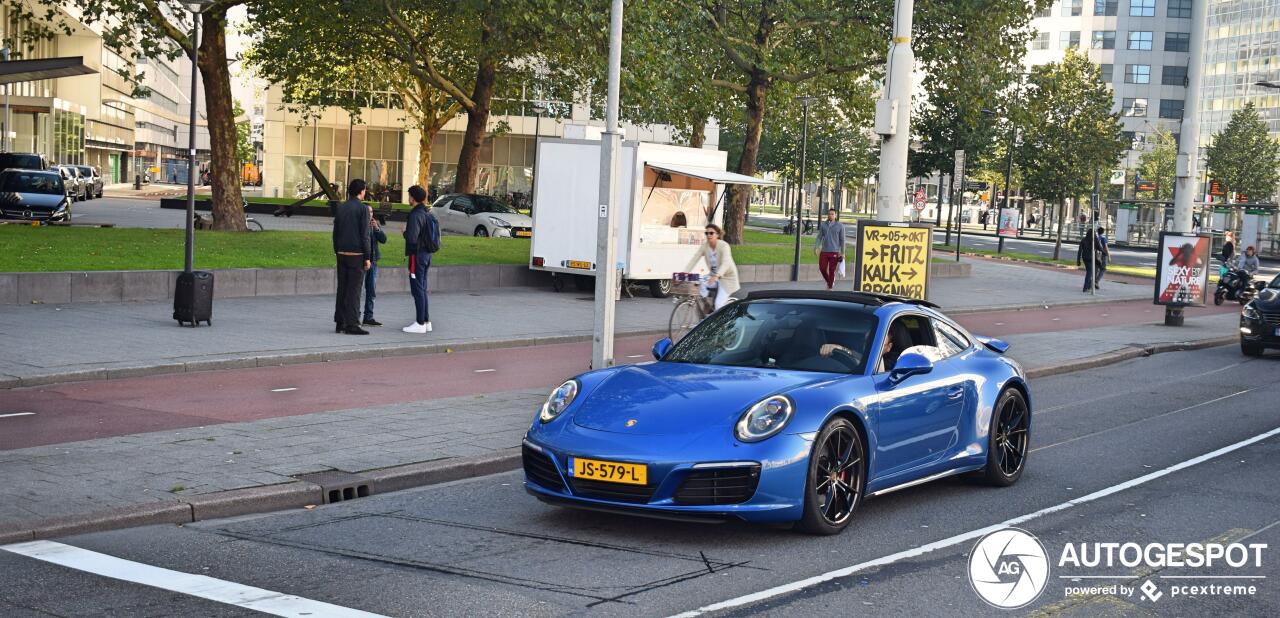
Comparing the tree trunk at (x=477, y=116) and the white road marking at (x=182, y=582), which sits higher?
the tree trunk at (x=477, y=116)

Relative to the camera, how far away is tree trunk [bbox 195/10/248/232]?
28.3m

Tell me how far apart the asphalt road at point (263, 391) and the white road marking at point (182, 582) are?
2.97 m

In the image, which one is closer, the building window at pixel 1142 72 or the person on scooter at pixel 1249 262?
the person on scooter at pixel 1249 262

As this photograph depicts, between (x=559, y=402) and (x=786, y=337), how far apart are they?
1.52m

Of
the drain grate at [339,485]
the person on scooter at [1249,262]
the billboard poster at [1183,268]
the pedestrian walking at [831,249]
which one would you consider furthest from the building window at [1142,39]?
the drain grate at [339,485]

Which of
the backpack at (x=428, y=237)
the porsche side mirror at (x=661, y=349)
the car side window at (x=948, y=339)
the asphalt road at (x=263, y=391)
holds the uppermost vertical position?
the backpack at (x=428, y=237)

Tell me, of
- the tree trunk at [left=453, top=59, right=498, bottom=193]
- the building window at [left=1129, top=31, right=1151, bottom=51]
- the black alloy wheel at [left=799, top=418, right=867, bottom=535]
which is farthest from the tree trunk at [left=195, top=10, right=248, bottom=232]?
the building window at [left=1129, top=31, right=1151, bottom=51]

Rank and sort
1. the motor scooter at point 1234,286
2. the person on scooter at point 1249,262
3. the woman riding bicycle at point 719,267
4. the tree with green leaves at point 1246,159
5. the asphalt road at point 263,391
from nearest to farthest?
the asphalt road at point 263,391
the woman riding bicycle at point 719,267
the motor scooter at point 1234,286
the person on scooter at point 1249,262
the tree with green leaves at point 1246,159

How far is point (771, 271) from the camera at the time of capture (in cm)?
3238

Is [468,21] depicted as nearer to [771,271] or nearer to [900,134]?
[771,271]

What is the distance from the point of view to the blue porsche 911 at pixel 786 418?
6906 millimetres

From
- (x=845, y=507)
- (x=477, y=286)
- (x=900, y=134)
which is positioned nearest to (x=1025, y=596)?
(x=845, y=507)

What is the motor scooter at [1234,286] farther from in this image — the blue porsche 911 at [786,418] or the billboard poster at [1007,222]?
the blue porsche 911 at [786,418]

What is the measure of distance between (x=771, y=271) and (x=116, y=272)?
55.8ft
